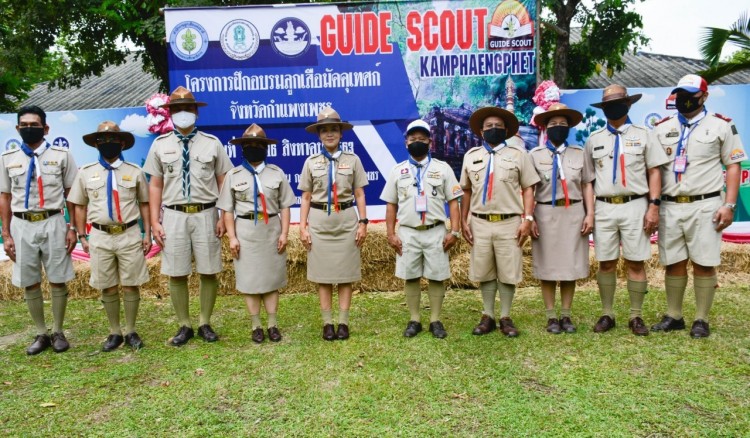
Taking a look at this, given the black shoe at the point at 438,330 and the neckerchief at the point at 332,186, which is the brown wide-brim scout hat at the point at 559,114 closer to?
the neckerchief at the point at 332,186

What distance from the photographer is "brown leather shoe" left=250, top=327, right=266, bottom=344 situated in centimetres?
500

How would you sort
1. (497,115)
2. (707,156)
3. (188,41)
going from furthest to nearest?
(188,41), (497,115), (707,156)

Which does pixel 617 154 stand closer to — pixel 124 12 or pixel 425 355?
pixel 425 355

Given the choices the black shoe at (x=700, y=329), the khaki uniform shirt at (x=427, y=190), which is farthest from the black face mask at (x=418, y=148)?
the black shoe at (x=700, y=329)

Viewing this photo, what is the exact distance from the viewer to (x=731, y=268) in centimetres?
706

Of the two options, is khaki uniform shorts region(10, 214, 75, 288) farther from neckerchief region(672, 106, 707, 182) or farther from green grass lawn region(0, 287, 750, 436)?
neckerchief region(672, 106, 707, 182)

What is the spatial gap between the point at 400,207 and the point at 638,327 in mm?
2202

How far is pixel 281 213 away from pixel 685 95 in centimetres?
344

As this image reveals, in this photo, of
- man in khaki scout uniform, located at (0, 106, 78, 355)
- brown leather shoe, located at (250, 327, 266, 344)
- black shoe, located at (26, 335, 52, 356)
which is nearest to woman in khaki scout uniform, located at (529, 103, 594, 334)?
brown leather shoe, located at (250, 327, 266, 344)

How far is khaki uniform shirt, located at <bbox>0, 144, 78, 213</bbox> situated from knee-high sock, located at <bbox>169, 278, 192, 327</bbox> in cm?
115

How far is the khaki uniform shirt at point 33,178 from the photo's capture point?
4.85 m

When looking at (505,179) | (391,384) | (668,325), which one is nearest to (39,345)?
(391,384)

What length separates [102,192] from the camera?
4820 millimetres

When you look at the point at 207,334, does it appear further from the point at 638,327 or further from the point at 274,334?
the point at 638,327
